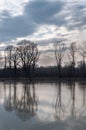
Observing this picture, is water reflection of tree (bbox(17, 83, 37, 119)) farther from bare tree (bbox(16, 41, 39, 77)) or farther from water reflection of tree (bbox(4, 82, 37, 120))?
bare tree (bbox(16, 41, 39, 77))

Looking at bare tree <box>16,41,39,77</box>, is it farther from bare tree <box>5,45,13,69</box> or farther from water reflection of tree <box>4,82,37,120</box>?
water reflection of tree <box>4,82,37,120</box>

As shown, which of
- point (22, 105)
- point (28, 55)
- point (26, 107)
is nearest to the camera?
point (26, 107)

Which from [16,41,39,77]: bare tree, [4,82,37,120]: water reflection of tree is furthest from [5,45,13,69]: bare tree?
[4,82,37,120]: water reflection of tree

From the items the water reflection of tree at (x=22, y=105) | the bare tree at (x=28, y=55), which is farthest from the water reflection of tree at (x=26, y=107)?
the bare tree at (x=28, y=55)

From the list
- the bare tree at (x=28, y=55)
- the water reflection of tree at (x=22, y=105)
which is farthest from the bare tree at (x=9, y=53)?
the water reflection of tree at (x=22, y=105)

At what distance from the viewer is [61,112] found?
51.7ft

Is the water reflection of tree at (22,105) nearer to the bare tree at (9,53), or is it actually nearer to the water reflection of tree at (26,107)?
the water reflection of tree at (26,107)

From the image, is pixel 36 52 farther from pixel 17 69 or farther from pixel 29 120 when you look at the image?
pixel 29 120

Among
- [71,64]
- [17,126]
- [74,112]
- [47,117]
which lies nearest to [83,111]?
[74,112]

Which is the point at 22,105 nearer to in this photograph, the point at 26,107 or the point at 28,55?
the point at 26,107

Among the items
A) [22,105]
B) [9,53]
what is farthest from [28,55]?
[22,105]

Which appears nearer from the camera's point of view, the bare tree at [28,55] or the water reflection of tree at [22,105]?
the water reflection of tree at [22,105]

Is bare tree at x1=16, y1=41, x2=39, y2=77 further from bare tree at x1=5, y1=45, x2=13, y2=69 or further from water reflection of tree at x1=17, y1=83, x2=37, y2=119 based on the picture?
water reflection of tree at x1=17, y1=83, x2=37, y2=119

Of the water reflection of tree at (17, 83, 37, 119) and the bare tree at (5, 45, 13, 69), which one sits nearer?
the water reflection of tree at (17, 83, 37, 119)
